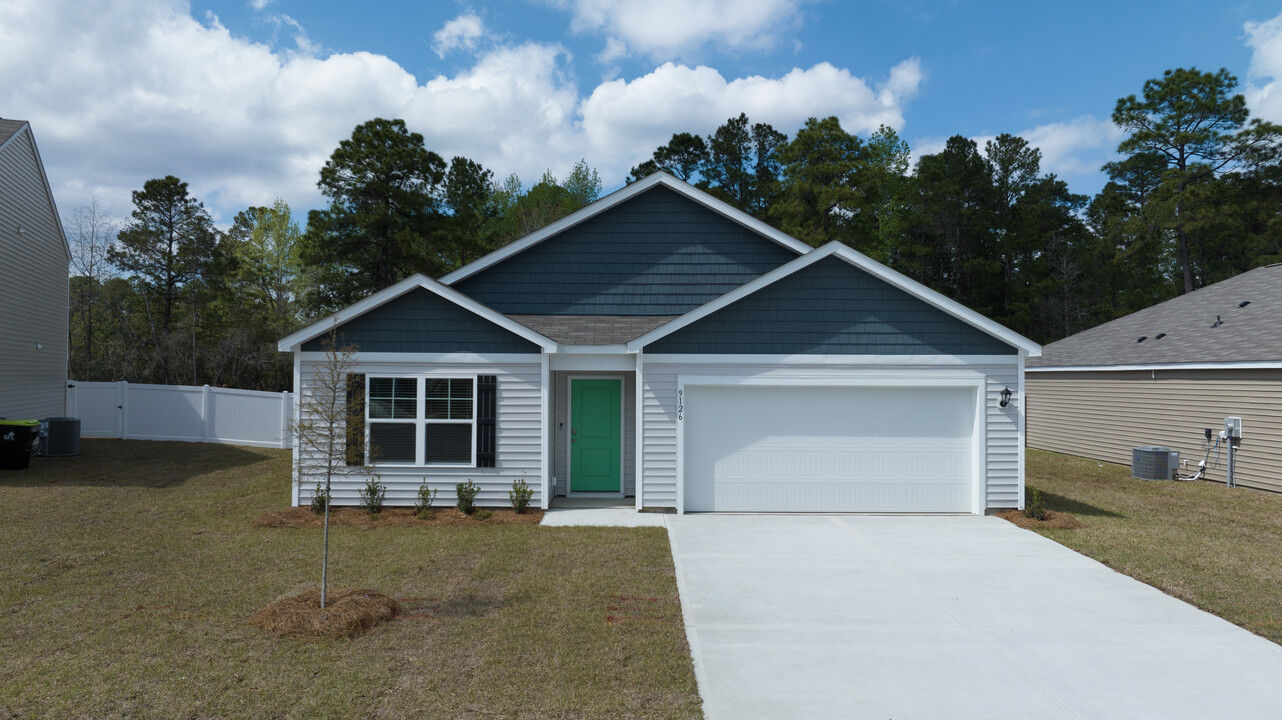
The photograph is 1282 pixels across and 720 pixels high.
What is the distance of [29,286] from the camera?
17156 millimetres

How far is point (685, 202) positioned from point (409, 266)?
19151 millimetres

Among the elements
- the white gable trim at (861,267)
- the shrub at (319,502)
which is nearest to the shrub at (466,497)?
the shrub at (319,502)

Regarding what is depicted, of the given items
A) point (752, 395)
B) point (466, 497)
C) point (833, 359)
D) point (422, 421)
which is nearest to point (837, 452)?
point (833, 359)

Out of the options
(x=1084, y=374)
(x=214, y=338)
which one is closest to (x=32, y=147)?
(x=214, y=338)

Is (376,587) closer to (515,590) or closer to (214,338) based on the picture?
(515,590)

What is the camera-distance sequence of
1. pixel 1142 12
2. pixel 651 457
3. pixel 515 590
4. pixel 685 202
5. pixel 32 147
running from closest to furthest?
pixel 515 590 → pixel 651 457 → pixel 685 202 → pixel 32 147 → pixel 1142 12

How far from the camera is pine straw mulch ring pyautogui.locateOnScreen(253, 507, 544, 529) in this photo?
9.69 m

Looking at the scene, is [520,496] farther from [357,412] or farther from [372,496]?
[357,412]

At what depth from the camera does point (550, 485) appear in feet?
36.6

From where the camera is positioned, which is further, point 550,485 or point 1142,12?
point 1142,12

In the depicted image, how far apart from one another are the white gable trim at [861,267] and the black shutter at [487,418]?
2.23 m

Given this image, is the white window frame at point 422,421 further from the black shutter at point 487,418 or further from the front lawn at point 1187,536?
the front lawn at point 1187,536

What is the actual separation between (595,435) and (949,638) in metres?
7.03

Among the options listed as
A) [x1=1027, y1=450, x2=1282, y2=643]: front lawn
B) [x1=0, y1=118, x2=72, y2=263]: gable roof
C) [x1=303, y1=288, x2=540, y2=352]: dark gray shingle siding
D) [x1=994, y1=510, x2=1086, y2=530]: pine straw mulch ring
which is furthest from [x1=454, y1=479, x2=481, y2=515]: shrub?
[x1=0, y1=118, x2=72, y2=263]: gable roof
